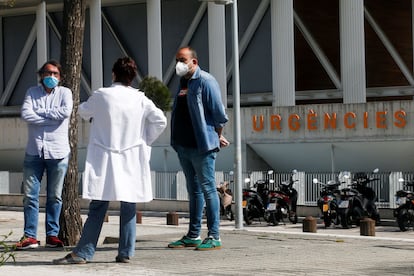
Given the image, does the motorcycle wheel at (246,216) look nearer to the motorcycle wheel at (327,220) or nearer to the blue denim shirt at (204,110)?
the motorcycle wheel at (327,220)

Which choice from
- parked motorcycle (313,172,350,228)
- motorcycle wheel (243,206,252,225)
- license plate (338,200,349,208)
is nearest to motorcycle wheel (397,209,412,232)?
license plate (338,200,349,208)

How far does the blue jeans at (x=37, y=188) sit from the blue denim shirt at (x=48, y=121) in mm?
103

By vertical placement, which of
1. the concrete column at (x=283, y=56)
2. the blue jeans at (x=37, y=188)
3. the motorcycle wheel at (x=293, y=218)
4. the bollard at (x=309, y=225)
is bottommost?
the motorcycle wheel at (x=293, y=218)

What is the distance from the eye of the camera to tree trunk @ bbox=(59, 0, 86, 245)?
11.5 m

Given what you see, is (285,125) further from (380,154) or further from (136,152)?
(136,152)

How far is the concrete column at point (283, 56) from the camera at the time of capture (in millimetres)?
40938

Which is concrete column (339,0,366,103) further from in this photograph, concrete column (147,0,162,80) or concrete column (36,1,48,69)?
concrete column (36,1,48,69)

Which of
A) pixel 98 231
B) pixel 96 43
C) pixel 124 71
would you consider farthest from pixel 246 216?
pixel 96 43

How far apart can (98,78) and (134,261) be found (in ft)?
126

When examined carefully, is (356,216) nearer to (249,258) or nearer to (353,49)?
(249,258)

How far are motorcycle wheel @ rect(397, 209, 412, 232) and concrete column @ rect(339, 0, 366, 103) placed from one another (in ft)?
58.5

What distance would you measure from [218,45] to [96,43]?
7.08 metres

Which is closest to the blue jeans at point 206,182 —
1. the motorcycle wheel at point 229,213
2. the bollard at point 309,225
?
the bollard at point 309,225

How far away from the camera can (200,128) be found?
33.6 feet
